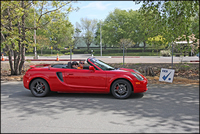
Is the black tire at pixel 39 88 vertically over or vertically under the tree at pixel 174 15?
under

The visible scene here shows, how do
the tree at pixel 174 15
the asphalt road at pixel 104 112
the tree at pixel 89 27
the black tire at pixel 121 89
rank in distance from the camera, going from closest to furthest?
the asphalt road at pixel 104 112 → the black tire at pixel 121 89 → the tree at pixel 174 15 → the tree at pixel 89 27

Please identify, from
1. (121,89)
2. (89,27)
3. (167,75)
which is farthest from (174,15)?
(89,27)

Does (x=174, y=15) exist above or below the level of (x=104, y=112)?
above

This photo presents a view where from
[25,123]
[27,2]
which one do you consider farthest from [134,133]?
[27,2]

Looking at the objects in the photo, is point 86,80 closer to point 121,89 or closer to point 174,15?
point 121,89

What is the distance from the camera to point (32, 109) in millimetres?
5906

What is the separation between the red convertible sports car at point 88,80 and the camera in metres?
6.95

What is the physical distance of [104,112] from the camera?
5605mm

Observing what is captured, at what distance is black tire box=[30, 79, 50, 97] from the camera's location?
7305 mm

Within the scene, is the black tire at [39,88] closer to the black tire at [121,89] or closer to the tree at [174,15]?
the black tire at [121,89]

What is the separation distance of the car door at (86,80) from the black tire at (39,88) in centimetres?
77

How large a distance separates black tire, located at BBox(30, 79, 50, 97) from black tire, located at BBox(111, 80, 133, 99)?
2.33 m

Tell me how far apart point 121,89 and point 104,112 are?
1572 mm

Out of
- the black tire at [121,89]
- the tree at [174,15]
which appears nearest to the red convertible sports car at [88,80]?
the black tire at [121,89]
